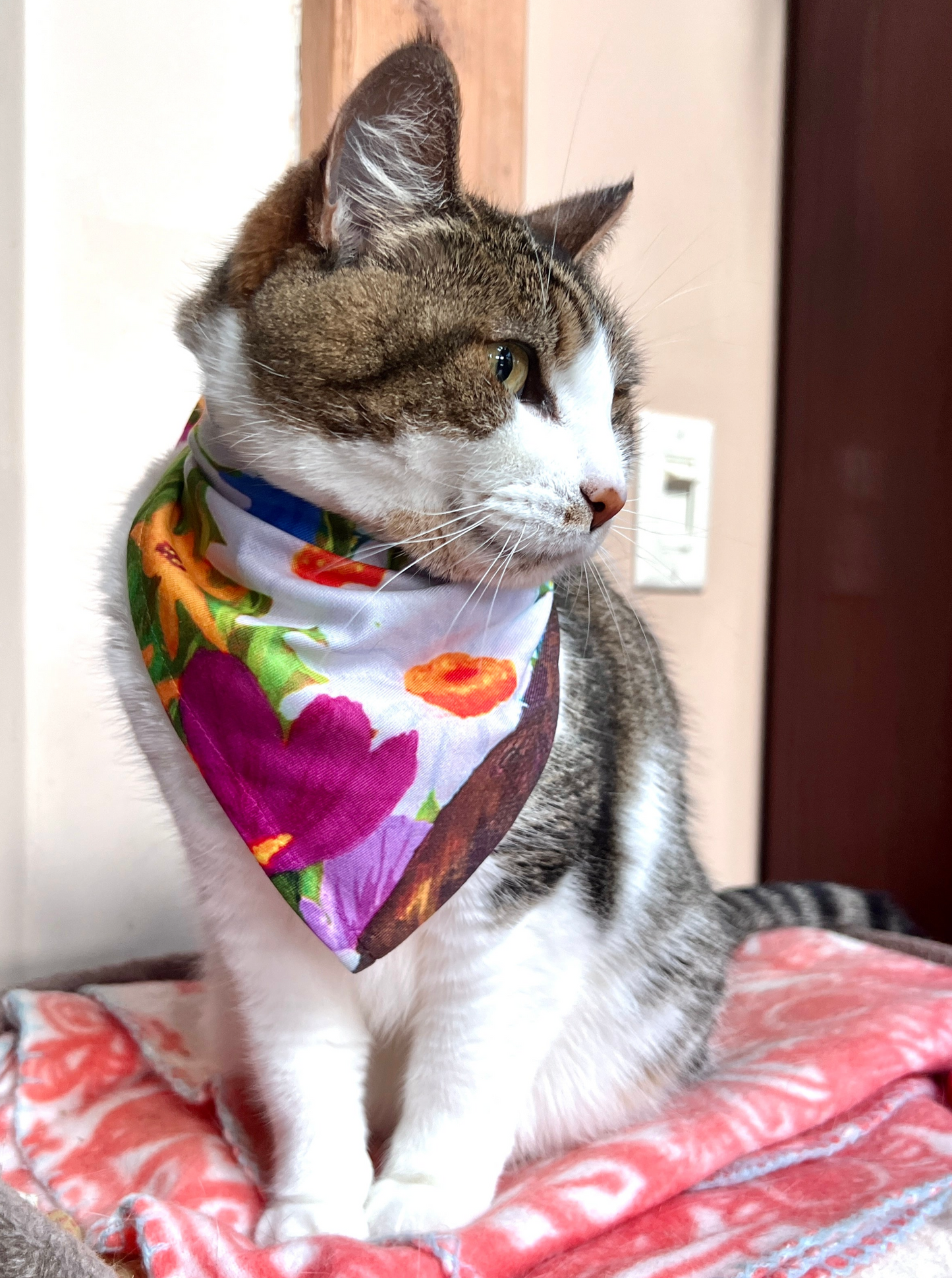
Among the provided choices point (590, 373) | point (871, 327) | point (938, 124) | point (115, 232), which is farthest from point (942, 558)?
point (115, 232)

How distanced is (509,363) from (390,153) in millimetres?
155

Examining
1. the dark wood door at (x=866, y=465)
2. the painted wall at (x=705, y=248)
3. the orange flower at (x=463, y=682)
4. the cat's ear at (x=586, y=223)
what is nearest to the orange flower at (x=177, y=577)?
the orange flower at (x=463, y=682)

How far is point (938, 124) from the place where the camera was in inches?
49.1

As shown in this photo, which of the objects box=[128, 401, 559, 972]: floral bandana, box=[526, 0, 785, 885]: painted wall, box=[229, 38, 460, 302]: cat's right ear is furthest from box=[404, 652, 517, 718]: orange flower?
box=[526, 0, 785, 885]: painted wall

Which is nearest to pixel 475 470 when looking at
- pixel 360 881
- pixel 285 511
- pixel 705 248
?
pixel 285 511

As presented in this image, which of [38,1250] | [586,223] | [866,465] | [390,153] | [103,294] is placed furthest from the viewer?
[866,465]

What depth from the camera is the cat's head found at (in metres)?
0.60

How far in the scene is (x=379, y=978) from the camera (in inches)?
27.3

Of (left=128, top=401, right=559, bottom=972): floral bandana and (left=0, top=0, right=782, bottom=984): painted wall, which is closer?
(left=128, top=401, right=559, bottom=972): floral bandana

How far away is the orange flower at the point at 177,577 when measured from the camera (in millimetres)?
673

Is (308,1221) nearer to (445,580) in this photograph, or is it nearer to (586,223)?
(445,580)

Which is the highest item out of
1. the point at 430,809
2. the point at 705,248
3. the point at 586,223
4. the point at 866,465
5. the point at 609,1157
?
the point at 705,248

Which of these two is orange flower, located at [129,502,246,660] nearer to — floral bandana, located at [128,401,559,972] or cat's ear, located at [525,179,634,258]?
floral bandana, located at [128,401,559,972]

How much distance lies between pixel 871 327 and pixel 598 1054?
1029 mm
